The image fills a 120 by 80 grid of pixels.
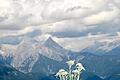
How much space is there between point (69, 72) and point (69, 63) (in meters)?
1.08

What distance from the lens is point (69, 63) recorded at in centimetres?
2477

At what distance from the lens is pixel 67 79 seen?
84.7 feet

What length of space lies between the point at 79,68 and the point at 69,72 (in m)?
1.05

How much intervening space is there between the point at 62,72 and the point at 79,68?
1334mm

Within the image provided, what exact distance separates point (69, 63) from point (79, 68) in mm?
797

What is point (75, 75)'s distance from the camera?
82.8ft

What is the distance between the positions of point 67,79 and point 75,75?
2.84ft

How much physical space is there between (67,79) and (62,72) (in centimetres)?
80

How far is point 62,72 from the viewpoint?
2536 cm

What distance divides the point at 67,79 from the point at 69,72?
599mm

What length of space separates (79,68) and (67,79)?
1.54 metres

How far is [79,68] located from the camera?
2486 centimetres

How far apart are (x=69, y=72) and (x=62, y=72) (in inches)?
21.8
